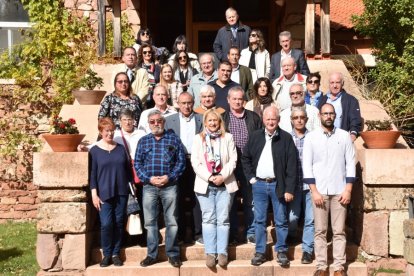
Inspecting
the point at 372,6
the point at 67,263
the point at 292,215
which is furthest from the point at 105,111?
the point at 372,6

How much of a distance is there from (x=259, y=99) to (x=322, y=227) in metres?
1.78

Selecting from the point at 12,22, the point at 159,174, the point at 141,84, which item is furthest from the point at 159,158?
the point at 12,22

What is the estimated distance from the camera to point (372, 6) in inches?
531

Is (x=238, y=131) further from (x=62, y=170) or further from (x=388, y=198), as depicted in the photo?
(x=62, y=170)

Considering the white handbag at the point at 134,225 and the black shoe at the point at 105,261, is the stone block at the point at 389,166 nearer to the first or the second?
the white handbag at the point at 134,225

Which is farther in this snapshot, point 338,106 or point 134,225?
point 338,106

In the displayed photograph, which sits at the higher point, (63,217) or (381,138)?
(381,138)

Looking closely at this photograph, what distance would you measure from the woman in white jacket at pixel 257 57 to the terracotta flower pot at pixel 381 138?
8.52ft

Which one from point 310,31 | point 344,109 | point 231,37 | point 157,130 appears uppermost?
point 310,31

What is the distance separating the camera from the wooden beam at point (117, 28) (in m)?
12.8

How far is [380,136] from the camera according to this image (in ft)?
26.5

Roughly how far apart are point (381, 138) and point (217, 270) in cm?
233

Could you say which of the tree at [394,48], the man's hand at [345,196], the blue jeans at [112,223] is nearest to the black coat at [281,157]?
the man's hand at [345,196]

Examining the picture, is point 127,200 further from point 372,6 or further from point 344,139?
point 372,6
